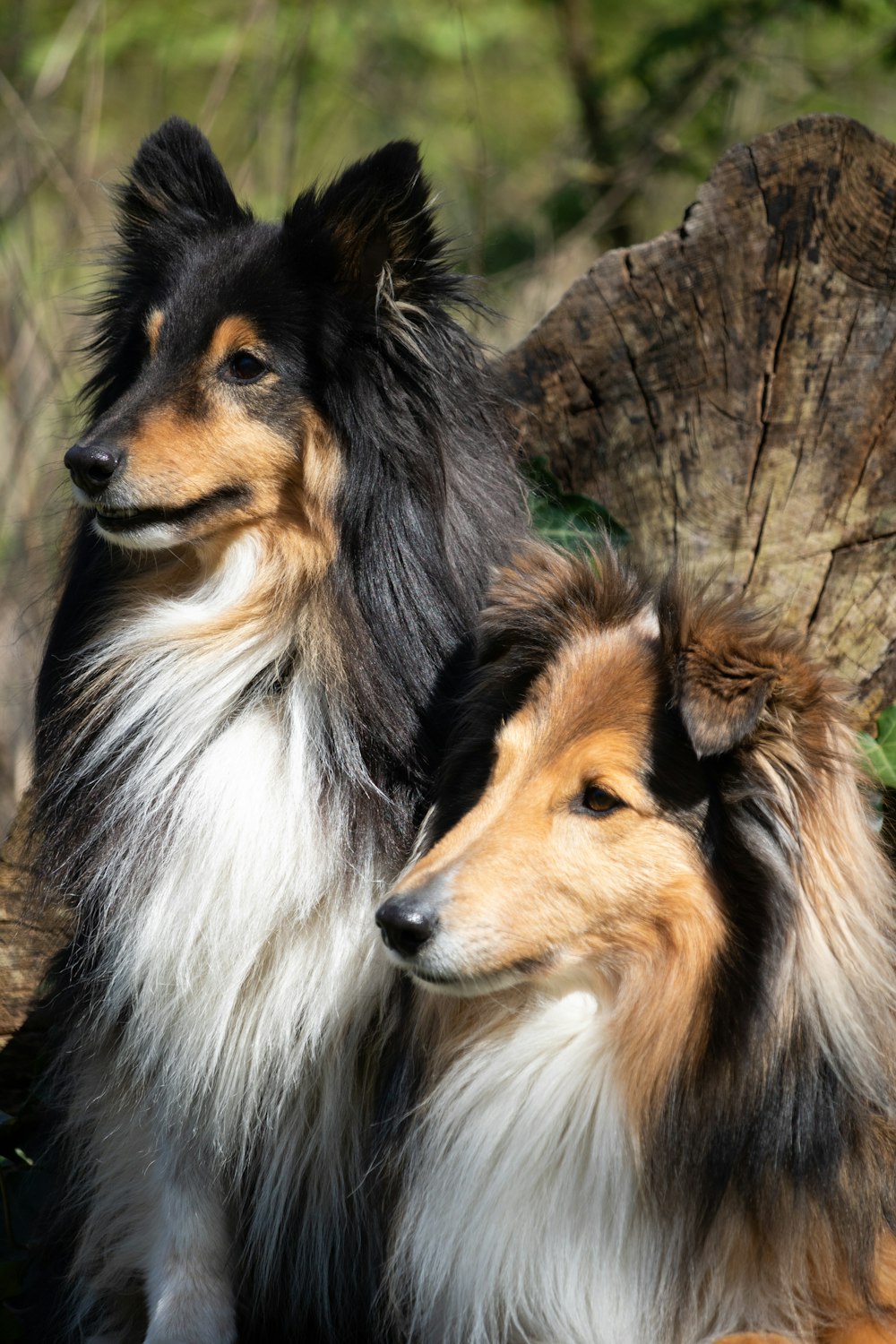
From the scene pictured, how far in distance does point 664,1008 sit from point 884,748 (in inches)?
53.9

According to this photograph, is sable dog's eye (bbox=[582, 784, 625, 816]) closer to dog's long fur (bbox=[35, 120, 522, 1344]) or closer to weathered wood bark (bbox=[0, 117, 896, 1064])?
dog's long fur (bbox=[35, 120, 522, 1344])

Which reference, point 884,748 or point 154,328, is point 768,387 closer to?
point 884,748

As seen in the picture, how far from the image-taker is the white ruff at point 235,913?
2.85m

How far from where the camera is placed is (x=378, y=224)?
2906 millimetres

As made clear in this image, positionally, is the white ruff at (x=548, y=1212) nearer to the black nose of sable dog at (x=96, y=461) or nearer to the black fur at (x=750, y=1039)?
the black fur at (x=750, y=1039)

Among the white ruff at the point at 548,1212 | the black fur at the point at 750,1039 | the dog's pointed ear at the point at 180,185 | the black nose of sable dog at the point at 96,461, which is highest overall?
the dog's pointed ear at the point at 180,185

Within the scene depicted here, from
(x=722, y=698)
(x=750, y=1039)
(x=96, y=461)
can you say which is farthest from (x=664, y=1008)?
(x=96, y=461)

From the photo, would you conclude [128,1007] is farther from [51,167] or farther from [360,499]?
[51,167]

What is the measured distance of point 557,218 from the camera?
316 inches

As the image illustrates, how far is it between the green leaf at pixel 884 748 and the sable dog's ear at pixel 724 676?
3.74ft

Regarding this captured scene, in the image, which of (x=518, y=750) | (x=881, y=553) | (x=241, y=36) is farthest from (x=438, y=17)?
(x=518, y=750)

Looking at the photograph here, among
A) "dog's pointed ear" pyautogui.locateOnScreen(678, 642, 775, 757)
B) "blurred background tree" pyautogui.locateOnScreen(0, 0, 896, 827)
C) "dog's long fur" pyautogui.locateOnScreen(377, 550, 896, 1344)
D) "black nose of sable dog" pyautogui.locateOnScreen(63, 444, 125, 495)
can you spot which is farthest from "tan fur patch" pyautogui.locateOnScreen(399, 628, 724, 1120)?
"blurred background tree" pyautogui.locateOnScreen(0, 0, 896, 827)

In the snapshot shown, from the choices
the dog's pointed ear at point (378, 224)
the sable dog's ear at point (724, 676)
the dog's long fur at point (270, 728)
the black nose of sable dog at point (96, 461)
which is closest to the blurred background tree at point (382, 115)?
the dog's pointed ear at point (378, 224)

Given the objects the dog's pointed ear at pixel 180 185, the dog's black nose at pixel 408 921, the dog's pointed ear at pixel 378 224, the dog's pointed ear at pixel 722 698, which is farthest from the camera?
the dog's pointed ear at pixel 180 185
